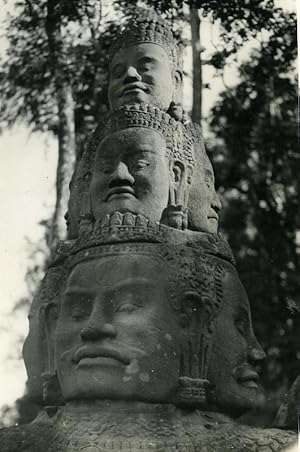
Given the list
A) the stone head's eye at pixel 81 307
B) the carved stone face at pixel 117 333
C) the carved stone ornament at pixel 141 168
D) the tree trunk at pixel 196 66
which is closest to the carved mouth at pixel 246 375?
the carved stone face at pixel 117 333

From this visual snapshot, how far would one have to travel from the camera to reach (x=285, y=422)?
5984 mm

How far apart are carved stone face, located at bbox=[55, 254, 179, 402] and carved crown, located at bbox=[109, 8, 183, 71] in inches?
119

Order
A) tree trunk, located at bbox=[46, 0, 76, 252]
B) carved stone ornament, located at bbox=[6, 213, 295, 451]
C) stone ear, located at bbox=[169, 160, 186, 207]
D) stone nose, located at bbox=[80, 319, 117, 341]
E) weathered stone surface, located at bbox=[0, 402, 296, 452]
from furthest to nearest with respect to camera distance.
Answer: tree trunk, located at bbox=[46, 0, 76, 252], stone ear, located at bbox=[169, 160, 186, 207], stone nose, located at bbox=[80, 319, 117, 341], carved stone ornament, located at bbox=[6, 213, 295, 451], weathered stone surface, located at bbox=[0, 402, 296, 452]

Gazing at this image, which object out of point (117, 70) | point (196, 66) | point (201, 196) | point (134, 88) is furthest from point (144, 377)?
point (196, 66)

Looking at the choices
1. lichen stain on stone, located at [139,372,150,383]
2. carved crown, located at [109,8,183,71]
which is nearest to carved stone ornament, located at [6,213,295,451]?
lichen stain on stone, located at [139,372,150,383]

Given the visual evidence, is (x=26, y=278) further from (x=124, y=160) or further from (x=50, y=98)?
(x=50, y=98)

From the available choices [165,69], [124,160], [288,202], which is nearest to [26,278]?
[124,160]

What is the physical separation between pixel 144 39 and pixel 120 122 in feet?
4.57

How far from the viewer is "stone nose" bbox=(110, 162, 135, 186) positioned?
20.7 ft

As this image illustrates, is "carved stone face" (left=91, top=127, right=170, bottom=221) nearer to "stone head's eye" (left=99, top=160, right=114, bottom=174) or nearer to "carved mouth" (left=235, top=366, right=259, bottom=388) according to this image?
"stone head's eye" (left=99, top=160, right=114, bottom=174)

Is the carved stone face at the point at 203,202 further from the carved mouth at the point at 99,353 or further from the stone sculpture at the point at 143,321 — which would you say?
the carved mouth at the point at 99,353

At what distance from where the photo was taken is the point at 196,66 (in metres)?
8.84

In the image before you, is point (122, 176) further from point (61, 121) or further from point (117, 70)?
point (61, 121)

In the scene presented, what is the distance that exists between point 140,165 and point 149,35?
194 cm
